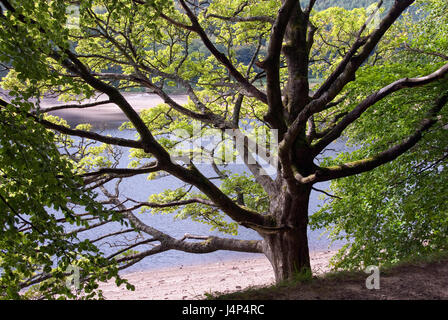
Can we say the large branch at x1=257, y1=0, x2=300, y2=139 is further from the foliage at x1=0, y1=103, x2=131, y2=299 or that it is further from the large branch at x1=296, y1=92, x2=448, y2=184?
the foliage at x1=0, y1=103, x2=131, y2=299

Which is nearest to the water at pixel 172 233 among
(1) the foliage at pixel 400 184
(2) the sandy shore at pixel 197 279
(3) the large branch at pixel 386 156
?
(2) the sandy shore at pixel 197 279

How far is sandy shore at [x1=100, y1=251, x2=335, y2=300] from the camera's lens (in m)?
14.9

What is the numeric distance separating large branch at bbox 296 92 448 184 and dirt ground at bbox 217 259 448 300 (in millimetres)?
1454

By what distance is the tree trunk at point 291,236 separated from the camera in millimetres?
6672

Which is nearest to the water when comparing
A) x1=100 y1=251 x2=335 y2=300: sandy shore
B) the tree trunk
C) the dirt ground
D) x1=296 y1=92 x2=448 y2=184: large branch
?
x1=100 y1=251 x2=335 y2=300: sandy shore

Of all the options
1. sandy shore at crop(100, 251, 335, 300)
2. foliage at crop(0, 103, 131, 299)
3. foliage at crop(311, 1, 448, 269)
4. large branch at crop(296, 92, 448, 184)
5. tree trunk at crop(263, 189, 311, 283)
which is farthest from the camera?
sandy shore at crop(100, 251, 335, 300)

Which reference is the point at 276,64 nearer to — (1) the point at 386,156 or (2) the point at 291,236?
(1) the point at 386,156

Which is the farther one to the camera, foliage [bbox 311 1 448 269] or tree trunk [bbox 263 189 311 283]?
tree trunk [bbox 263 189 311 283]

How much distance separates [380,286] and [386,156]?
202cm

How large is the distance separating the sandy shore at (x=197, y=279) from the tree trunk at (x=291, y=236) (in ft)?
25.3
